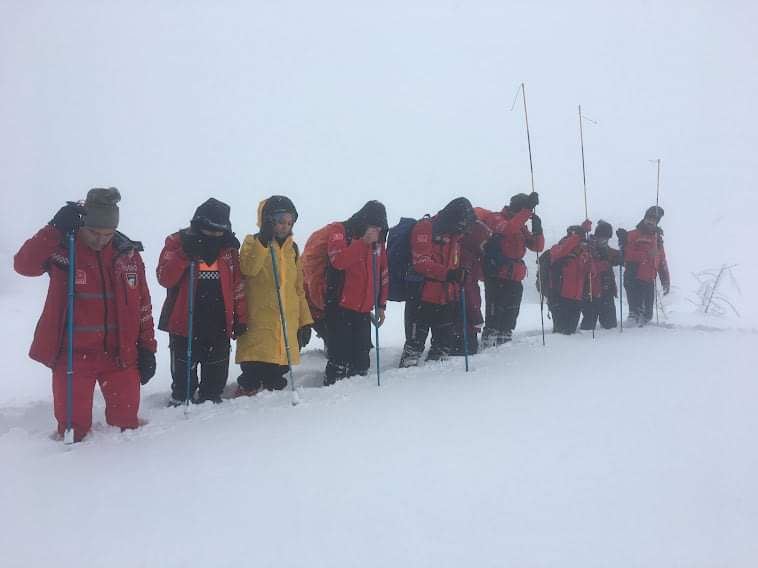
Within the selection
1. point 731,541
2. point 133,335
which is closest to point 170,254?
point 133,335

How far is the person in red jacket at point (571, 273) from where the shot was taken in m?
7.76

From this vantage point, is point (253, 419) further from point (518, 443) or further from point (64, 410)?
point (518, 443)

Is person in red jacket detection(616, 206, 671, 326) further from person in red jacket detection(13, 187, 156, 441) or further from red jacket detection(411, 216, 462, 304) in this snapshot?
person in red jacket detection(13, 187, 156, 441)

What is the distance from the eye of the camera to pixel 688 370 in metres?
4.67

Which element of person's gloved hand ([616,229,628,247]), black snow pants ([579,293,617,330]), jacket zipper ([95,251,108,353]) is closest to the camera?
jacket zipper ([95,251,108,353])

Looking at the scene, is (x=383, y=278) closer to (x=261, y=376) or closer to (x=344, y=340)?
(x=344, y=340)

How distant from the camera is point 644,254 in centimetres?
890

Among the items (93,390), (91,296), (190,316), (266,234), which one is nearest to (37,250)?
(91,296)

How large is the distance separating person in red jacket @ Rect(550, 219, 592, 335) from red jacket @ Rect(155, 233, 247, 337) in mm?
5133

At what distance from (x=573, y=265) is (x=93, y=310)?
255 inches

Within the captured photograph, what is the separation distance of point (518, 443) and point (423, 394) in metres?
1.26

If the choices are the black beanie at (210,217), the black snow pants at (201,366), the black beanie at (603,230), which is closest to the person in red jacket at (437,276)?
the black snow pants at (201,366)

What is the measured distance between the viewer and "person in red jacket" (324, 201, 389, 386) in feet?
16.4

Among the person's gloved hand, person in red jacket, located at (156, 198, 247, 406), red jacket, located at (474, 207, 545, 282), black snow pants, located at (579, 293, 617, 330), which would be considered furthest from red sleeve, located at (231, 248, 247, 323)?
the person's gloved hand
